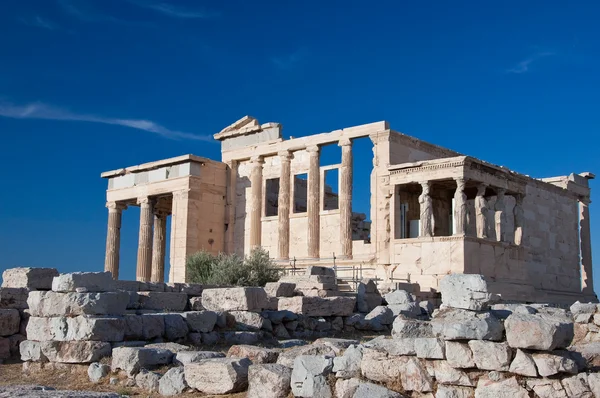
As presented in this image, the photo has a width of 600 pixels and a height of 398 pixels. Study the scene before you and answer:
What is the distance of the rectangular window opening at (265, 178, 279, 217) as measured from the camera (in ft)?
97.1

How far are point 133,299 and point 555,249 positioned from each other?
A: 67.5ft

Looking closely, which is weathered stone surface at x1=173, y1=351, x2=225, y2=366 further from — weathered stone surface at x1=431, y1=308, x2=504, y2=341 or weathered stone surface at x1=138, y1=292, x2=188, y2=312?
weathered stone surface at x1=138, y1=292, x2=188, y2=312

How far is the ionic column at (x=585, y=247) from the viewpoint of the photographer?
2945 cm

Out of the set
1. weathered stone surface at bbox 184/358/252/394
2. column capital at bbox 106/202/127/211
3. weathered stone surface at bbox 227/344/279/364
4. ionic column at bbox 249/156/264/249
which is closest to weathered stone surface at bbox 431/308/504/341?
weathered stone surface at bbox 184/358/252/394

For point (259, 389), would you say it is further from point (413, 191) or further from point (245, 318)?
point (413, 191)

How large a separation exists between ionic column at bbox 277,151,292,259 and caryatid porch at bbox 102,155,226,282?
3.08m

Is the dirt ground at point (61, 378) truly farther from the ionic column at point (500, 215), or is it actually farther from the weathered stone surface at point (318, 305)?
the ionic column at point (500, 215)

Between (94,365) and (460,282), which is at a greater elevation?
(460,282)

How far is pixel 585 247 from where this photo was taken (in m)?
29.8

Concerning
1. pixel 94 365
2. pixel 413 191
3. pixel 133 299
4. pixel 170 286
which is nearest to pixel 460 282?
pixel 94 365

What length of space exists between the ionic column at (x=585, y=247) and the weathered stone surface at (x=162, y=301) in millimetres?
20778

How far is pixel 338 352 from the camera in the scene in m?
8.12

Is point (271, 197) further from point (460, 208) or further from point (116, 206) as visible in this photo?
point (460, 208)

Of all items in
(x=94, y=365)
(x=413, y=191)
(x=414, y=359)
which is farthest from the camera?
(x=413, y=191)
